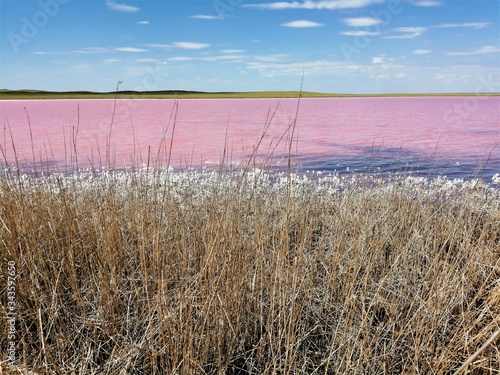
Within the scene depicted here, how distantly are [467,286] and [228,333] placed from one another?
189 cm

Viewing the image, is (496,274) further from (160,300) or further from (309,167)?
(309,167)

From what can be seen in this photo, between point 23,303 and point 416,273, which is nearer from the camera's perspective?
point 23,303

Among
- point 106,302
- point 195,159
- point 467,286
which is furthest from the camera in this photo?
point 195,159

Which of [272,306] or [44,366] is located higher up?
[272,306]

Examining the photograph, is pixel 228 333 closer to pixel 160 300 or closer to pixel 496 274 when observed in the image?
pixel 160 300

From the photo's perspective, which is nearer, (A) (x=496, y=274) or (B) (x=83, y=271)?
(B) (x=83, y=271)

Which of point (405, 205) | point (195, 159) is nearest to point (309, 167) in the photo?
point (195, 159)

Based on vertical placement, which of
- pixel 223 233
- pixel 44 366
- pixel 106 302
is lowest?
pixel 44 366

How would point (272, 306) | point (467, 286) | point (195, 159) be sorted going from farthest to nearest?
point (195, 159), point (467, 286), point (272, 306)

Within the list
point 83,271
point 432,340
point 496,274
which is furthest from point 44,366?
point 496,274

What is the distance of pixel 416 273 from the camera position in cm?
355

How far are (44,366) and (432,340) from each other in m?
2.39

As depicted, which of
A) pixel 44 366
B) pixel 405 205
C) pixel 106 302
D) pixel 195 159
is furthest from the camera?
pixel 195 159

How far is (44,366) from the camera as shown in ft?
7.91
